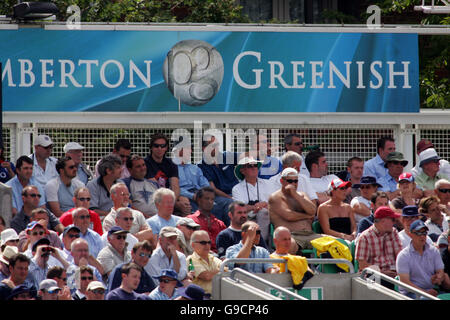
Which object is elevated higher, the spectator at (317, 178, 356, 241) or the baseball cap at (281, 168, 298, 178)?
the baseball cap at (281, 168, 298, 178)

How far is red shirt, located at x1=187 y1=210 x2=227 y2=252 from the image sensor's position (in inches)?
560

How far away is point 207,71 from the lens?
17.1 m

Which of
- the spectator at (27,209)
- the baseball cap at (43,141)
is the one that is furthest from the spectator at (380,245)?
the baseball cap at (43,141)

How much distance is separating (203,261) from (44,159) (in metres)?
3.64

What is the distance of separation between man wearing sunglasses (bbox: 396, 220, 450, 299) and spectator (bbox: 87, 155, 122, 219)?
4.22 m

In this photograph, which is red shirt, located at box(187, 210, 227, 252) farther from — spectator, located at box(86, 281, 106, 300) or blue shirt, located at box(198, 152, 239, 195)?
spectator, located at box(86, 281, 106, 300)

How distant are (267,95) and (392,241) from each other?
442 cm

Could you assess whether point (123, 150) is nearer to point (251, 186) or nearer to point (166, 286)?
point (251, 186)

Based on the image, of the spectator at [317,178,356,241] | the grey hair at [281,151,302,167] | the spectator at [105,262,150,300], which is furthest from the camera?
the grey hair at [281,151,302,167]

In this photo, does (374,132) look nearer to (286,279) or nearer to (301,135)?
(301,135)

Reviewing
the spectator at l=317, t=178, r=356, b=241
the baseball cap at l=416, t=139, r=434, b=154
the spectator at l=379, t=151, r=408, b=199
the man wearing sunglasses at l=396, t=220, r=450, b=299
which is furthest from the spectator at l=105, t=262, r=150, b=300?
the baseball cap at l=416, t=139, r=434, b=154

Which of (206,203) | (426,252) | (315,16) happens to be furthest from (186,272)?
(315,16)

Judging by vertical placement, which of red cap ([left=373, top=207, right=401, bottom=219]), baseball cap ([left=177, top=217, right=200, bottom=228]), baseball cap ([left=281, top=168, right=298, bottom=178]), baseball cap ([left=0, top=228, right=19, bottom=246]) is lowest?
baseball cap ([left=0, top=228, right=19, bottom=246])

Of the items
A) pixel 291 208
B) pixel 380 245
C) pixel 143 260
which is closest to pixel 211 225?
pixel 291 208
